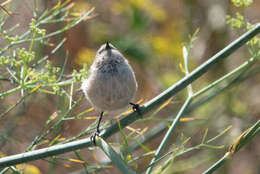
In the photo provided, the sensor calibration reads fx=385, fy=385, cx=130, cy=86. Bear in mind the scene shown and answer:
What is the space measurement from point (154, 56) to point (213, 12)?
0.88 meters

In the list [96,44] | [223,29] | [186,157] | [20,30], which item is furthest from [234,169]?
[20,30]

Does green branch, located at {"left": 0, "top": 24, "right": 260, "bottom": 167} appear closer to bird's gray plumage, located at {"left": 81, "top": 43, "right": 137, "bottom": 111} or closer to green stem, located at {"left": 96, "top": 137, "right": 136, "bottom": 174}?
green stem, located at {"left": 96, "top": 137, "right": 136, "bottom": 174}

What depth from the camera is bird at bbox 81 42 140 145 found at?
2.52m

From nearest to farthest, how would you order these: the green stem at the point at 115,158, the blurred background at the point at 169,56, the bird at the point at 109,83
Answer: the green stem at the point at 115,158, the bird at the point at 109,83, the blurred background at the point at 169,56

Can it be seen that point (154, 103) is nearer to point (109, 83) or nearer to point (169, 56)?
point (109, 83)

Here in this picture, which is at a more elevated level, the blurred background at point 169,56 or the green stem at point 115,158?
the blurred background at point 169,56

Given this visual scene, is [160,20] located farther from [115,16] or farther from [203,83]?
[203,83]

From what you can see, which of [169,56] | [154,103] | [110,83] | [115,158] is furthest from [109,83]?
[169,56]

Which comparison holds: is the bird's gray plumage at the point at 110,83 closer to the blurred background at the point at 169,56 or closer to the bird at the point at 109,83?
the bird at the point at 109,83

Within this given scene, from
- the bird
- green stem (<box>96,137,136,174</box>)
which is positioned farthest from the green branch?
the bird

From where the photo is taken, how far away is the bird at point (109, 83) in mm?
2516

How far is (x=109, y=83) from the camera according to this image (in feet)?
8.22

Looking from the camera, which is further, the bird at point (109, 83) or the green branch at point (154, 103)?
the bird at point (109, 83)

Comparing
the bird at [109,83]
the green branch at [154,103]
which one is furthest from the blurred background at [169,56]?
the green branch at [154,103]
